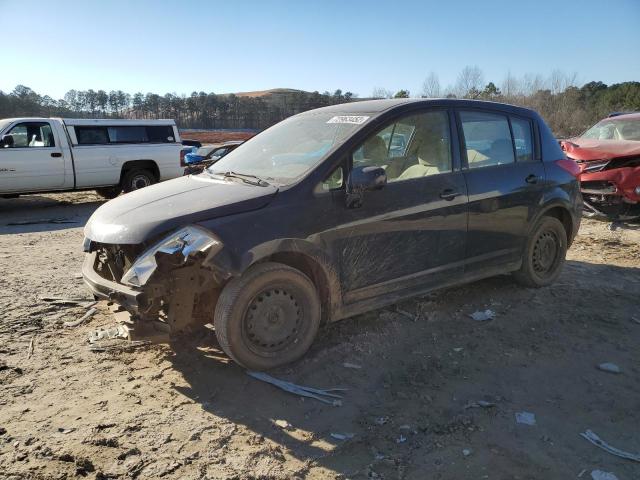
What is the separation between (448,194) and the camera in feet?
13.9

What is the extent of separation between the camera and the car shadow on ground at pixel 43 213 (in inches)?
353

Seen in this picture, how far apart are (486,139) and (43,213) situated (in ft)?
30.8

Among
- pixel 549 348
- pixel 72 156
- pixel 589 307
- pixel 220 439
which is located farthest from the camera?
pixel 72 156

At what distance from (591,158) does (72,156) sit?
10.4 metres

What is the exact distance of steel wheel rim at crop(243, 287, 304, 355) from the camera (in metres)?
3.42

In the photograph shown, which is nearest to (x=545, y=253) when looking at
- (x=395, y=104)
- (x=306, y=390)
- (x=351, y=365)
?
(x=395, y=104)

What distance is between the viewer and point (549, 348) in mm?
4004

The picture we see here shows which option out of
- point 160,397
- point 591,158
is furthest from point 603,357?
point 591,158

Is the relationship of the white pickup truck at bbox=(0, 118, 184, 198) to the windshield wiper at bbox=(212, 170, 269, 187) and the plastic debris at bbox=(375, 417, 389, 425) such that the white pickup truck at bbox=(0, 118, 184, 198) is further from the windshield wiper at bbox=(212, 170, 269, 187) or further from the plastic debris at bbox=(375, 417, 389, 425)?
the plastic debris at bbox=(375, 417, 389, 425)

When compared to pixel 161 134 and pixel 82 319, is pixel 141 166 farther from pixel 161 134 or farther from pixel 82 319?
pixel 82 319

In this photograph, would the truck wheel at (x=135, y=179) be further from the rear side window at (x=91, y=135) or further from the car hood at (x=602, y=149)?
the car hood at (x=602, y=149)

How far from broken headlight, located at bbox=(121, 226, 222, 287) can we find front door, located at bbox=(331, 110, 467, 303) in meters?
0.94

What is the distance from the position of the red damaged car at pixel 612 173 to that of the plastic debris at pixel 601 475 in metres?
6.94

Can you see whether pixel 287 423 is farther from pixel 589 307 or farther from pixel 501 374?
pixel 589 307
